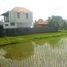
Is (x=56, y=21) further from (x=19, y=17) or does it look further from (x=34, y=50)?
(x=34, y=50)

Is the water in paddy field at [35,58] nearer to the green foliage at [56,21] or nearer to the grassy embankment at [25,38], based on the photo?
the grassy embankment at [25,38]

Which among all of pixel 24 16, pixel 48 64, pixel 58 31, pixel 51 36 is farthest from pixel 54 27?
pixel 48 64

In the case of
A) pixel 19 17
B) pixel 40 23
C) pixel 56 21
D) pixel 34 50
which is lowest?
pixel 34 50

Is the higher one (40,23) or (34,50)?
(40,23)

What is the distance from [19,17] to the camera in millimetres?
11141

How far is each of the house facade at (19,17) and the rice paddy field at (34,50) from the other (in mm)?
1183

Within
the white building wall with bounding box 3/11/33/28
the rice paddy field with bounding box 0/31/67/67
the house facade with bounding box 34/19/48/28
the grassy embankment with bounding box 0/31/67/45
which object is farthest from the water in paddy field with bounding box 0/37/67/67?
the house facade with bounding box 34/19/48/28

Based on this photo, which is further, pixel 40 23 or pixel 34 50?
pixel 40 23

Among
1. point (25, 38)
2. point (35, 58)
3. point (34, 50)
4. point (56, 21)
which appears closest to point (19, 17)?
point (56, 21)

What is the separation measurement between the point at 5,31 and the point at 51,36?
2367mm

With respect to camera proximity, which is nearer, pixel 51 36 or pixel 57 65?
pixel 57 65

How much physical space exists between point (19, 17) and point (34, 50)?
222 inches

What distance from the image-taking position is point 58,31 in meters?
10.8

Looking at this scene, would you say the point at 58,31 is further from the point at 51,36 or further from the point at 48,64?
the point at 48,64
